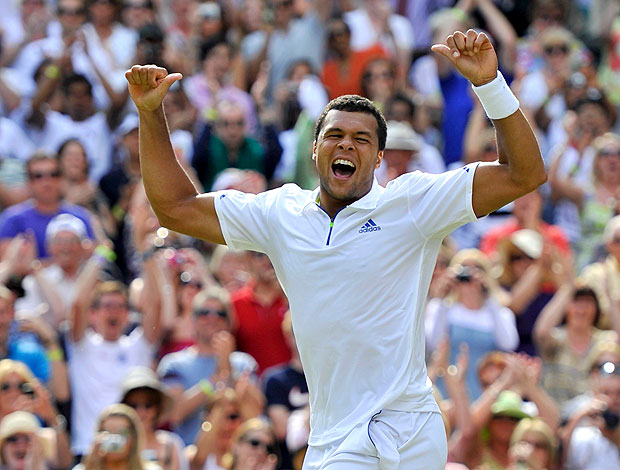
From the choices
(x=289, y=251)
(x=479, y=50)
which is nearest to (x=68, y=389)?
(x=289, y=251)

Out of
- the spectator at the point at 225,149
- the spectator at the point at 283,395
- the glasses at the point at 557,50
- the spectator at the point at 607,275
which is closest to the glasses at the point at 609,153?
the spectator at the point at 607,275

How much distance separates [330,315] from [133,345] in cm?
478

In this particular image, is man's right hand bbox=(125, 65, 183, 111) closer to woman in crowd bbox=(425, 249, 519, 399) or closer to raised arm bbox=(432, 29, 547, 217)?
raised arm bbox=(432, 29, 547, 217)

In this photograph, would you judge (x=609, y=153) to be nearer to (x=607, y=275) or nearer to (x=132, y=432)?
(x=607, y=275)

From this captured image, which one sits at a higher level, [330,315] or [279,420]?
[330,315]

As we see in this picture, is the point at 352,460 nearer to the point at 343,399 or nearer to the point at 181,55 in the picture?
the point at 343,399

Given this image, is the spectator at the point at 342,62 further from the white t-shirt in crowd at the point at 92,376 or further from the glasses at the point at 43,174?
the white t-shirt in crowd at the point at 92,376

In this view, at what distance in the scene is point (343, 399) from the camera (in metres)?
5.22

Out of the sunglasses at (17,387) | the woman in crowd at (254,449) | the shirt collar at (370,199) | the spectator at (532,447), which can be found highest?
the shirt collar at (370,199)

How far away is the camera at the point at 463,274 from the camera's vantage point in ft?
32.8

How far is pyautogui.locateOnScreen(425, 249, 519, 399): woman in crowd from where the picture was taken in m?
9.95

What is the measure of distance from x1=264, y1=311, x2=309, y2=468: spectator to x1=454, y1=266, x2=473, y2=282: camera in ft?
4.32

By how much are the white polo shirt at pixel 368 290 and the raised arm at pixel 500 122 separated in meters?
0.12

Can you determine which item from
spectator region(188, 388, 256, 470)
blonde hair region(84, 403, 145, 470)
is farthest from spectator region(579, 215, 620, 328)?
blonde hair region(84, 403, 145, 470)
